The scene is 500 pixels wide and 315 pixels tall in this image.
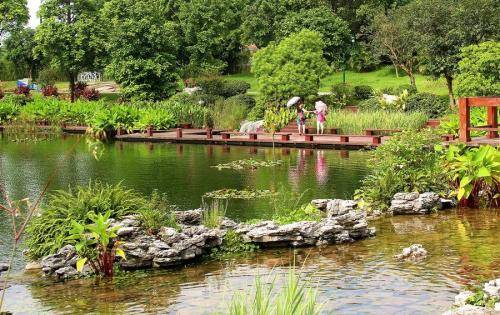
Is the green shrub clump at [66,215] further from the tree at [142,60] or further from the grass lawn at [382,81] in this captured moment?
the grass lawn at [382,81]

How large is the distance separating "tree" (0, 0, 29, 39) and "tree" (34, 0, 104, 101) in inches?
257

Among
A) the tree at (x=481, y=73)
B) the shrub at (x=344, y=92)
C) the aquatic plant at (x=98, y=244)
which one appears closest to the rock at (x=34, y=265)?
the aquatic plant at (x=98, y=244)

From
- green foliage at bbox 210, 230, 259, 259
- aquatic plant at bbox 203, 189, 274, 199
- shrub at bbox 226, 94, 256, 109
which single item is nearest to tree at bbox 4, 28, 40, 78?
shrub at bbox 226, 94, 256, 109

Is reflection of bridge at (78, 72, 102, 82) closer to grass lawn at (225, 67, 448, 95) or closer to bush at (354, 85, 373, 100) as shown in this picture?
grass lawn at (225, 67, 448, 95)

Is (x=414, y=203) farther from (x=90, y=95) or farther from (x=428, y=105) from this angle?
(x=90, y=95)

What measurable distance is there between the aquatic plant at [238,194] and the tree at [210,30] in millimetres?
38653

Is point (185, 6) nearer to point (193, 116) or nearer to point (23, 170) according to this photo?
point (193, 116)

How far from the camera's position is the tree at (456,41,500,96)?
119 ft

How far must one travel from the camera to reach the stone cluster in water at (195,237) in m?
13.3

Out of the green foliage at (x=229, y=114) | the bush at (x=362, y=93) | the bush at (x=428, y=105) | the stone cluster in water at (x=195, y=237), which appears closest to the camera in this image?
the stone cluster in water at (x=195, y=237)

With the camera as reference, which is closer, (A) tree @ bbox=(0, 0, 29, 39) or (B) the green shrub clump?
(B) the green shrub clump

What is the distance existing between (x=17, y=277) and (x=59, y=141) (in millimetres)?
26041

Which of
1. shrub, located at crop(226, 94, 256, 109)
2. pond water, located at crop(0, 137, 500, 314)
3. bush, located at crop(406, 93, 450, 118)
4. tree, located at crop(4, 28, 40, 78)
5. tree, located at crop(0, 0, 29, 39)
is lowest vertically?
pond water, located at crop(0, 137, 500, 314)

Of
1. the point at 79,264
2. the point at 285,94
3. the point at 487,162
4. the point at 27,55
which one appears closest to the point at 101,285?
the point at 79,264
